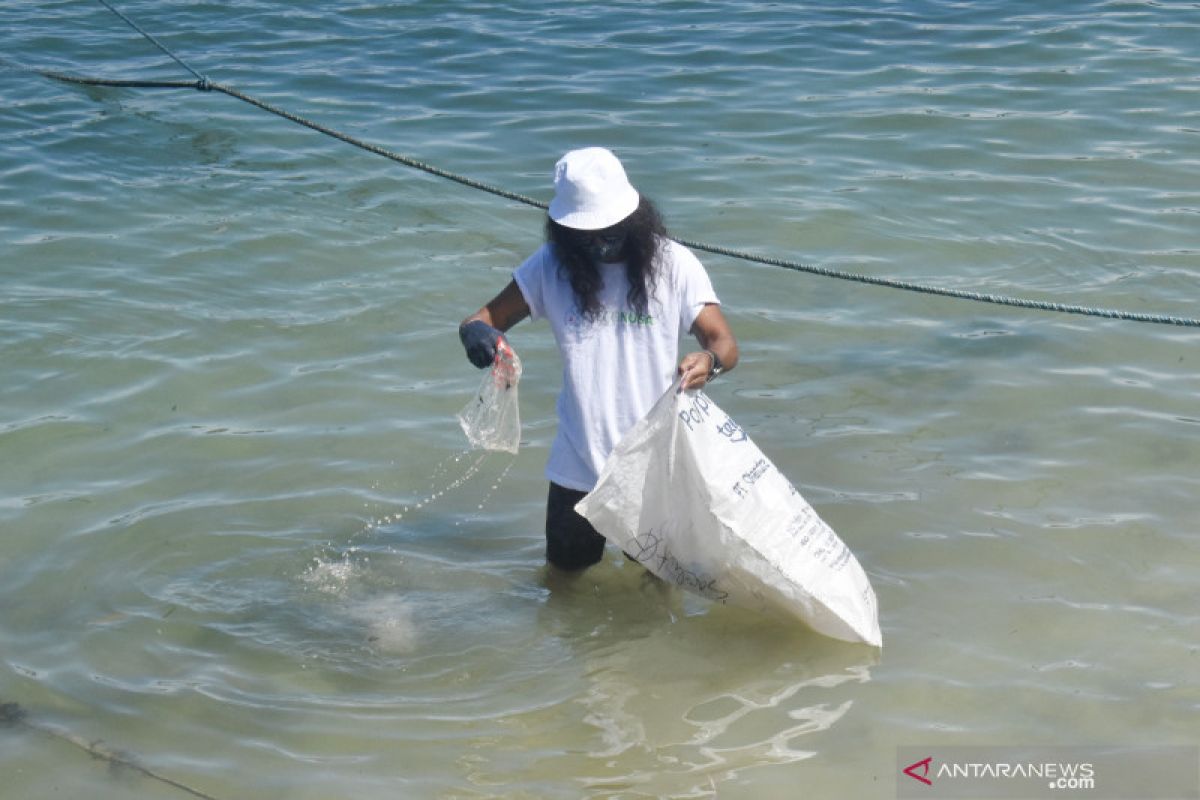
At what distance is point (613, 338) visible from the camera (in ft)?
12.9

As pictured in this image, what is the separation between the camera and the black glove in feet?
12.5

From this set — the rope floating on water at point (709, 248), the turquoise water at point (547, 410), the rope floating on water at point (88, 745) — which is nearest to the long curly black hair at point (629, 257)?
the rope floating on water at point (709, 248)

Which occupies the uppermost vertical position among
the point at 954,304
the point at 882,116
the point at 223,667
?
the point at 882,116

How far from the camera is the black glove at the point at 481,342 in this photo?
380 centimetres

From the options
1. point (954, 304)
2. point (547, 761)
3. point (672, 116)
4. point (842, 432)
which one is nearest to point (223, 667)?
point (547, 761)

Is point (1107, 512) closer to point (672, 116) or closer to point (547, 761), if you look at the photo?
point (547, 761)

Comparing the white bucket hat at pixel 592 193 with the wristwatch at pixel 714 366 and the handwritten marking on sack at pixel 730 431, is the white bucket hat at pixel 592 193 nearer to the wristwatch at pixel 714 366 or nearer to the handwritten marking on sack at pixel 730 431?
the wristwatch at pixel 714 366

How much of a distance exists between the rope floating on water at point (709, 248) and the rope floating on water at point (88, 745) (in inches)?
81.4

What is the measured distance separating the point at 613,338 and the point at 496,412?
43cm

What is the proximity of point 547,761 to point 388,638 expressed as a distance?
846 mm

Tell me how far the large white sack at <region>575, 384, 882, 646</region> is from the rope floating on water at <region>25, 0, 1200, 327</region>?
1.00 meters

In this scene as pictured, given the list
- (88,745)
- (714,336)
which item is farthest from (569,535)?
(88,745)

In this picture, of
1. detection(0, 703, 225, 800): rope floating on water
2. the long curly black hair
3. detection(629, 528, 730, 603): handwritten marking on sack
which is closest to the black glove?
the long curly black hair

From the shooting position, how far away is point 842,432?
18.6 feet
